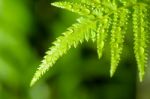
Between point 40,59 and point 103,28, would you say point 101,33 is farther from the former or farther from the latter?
point 40,59

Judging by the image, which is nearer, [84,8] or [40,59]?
[84,8]

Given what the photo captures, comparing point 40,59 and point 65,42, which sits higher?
point 65,42

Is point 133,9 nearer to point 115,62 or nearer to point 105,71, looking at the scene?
point 115,62

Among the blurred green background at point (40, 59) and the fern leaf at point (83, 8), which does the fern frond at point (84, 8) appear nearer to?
the fern leaf at point (83, 8)

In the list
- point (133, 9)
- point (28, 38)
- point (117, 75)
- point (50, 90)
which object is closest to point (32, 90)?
point (50, 90)

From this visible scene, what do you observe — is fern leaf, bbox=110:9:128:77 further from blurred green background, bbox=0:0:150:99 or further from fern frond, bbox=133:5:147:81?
blurred green background, bbox=0:0:150:99

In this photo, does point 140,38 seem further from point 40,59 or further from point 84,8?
point 40,59

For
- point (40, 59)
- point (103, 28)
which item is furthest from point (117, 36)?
point (40, 59)
